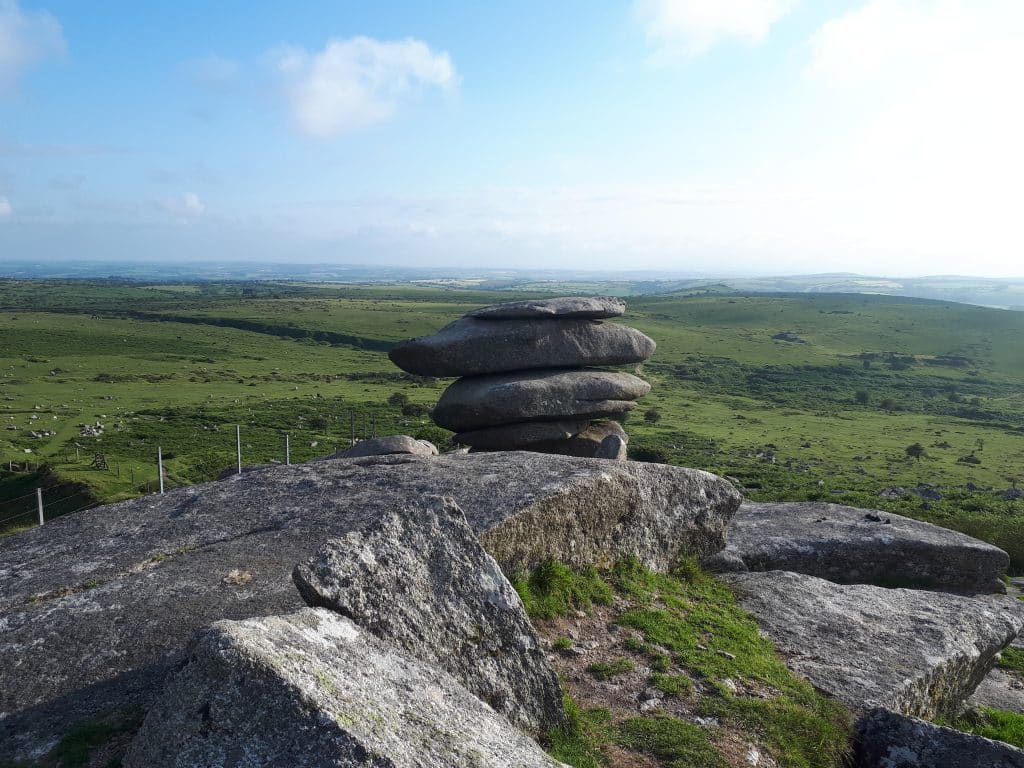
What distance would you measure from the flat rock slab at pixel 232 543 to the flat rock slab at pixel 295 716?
271 cm

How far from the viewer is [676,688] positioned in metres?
12.0

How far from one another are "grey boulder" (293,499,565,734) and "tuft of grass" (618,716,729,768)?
3.90 ft

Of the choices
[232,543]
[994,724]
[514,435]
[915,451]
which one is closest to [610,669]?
[232,543]

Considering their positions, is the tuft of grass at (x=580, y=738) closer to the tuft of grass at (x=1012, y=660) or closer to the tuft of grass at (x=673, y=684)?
the tuft of grass at (x=673, y=684)

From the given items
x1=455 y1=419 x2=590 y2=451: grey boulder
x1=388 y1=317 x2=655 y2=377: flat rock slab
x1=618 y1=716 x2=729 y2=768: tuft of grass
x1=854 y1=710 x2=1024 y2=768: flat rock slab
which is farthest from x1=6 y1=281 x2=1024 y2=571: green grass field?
x1=618 y1=716 x2=729 y2=768: tuft of grass

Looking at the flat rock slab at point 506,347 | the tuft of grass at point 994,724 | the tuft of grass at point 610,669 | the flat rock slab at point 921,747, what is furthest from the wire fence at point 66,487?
the tuft of grass at point 994,724

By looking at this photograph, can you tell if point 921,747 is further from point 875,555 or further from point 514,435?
point 514,435

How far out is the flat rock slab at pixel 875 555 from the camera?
21.2m

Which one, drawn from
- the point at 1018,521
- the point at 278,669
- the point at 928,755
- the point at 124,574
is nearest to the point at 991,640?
the point at 928,755

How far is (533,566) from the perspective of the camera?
15.0 meters

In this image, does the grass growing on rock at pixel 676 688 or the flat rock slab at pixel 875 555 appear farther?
the flat rock slab at pixel 875 555

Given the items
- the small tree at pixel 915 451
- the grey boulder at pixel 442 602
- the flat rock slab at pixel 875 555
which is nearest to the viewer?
the grey boulder at pixel 442 602

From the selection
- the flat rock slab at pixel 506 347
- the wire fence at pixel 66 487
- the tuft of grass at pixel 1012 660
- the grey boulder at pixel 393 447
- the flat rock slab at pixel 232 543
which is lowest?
the wire fence at pixel 66 487

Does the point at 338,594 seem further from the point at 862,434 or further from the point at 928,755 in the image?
the point at 862,434
